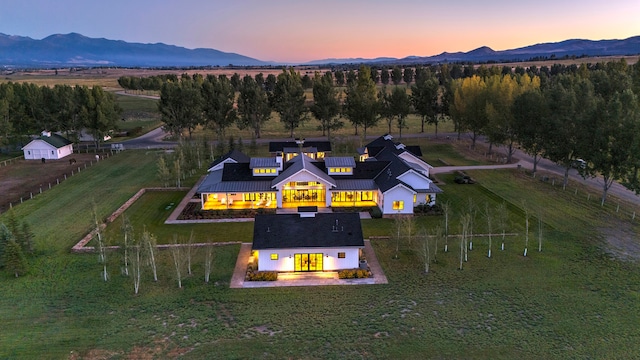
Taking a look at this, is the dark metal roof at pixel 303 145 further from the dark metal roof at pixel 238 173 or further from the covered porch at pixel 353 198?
the covered porch at pixel 353 198

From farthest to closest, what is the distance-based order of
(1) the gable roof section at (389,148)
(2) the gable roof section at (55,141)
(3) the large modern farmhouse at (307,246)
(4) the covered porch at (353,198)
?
(2) the gable roof section at (55,141), (1) the gable roof section at (389,148), (4) the covered porch at (353,198), (3) the large modern farmhouse at (307,246)

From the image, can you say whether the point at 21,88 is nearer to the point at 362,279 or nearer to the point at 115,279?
the point at 115,279

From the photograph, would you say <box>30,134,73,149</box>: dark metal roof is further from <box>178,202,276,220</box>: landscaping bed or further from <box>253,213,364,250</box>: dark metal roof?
<box>253,213,364,250</box>: dark metal roof

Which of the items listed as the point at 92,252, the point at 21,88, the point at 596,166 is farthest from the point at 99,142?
the point at 596,166

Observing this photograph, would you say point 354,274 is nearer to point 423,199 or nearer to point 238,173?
point 423,199

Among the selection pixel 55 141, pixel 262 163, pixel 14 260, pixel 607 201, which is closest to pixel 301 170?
pixel 262 163

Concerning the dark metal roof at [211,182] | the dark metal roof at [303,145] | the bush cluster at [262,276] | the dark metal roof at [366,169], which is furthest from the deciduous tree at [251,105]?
the bush cluster at [262,276]

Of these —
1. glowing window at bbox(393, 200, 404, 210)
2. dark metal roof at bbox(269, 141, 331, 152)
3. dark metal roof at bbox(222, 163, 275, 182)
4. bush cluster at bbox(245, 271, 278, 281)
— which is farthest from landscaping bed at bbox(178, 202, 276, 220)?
dark metal roof at bbox(269, 141, 331, 152)
